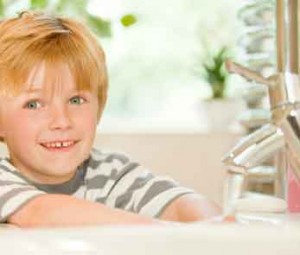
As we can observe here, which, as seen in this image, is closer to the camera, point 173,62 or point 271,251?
point 271,251

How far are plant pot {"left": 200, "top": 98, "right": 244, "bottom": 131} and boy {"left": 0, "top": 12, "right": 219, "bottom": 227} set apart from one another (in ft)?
4.14

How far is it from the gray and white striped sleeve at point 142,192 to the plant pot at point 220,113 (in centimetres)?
125

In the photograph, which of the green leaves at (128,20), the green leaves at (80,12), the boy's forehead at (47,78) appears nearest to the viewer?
the boy's forehead at (47,78)

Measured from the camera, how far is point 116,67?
Result: 252 cm

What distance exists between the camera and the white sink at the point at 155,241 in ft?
1.79

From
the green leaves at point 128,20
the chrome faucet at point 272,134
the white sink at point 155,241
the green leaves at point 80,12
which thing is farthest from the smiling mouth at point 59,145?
the green leaves at point 128,20

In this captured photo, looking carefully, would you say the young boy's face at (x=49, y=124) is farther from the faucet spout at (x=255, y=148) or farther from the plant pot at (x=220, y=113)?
the plant pot at (x=220, y=113)

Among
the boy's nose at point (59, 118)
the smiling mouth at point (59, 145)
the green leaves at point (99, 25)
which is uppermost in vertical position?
the green leaves at point (99, 25)

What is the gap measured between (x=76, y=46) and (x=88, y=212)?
326 mm

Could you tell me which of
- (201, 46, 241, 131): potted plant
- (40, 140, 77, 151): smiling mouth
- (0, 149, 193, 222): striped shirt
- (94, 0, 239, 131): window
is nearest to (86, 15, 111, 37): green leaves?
(94, 0, 239, 131): window

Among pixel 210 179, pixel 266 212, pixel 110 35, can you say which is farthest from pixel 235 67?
pixel 110 35

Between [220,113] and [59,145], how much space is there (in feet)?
4.58

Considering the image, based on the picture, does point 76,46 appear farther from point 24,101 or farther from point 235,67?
point 235,67

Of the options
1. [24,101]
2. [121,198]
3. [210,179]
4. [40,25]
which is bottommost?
[210,179]
